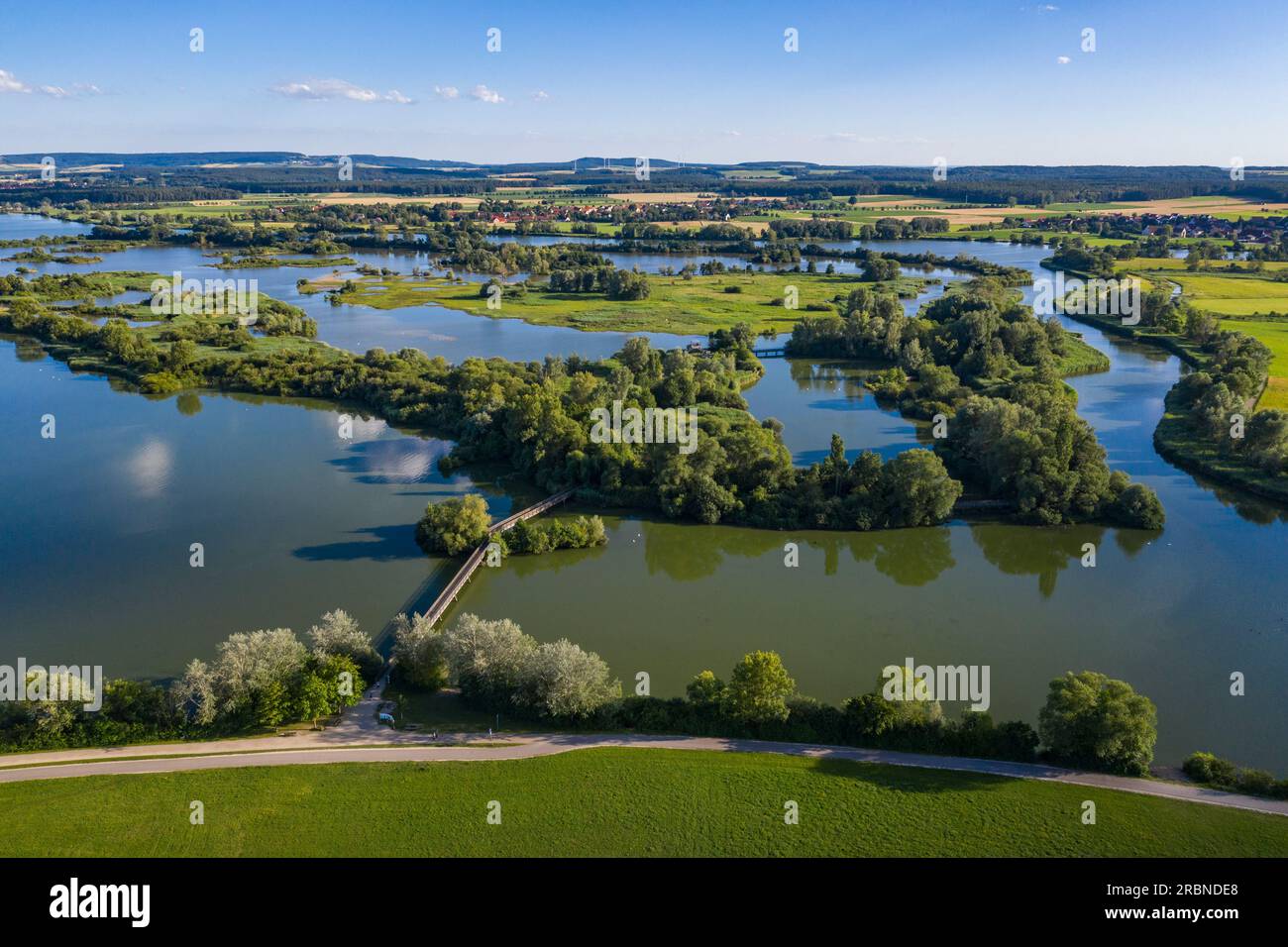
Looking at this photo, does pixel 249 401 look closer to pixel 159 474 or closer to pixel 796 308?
A: pixel 159 474

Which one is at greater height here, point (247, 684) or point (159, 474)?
point (159, 474)

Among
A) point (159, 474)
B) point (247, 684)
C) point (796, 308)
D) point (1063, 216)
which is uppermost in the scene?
point (1063, 216)

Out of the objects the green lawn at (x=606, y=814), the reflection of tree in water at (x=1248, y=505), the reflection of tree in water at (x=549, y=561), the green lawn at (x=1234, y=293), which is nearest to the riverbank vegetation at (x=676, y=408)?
the reflection of tree in water at (x=549, y=561)

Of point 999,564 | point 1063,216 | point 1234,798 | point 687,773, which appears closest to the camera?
point 1234,798

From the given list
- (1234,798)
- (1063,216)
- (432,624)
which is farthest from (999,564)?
(1063,216)

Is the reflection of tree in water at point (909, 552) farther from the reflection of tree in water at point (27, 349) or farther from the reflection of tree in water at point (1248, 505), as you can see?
the reflection of tree in water at point (27, 349)
